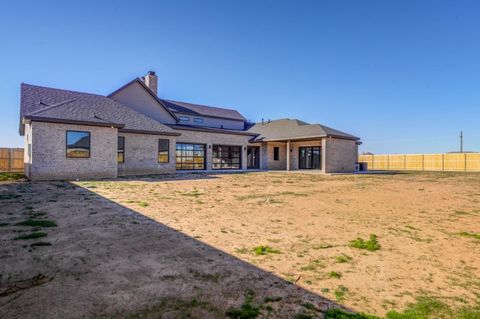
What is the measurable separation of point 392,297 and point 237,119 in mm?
31929

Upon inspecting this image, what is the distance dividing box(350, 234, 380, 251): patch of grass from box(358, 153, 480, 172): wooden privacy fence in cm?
3873

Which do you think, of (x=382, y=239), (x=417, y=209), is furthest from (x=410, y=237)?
(x=417, y=209)

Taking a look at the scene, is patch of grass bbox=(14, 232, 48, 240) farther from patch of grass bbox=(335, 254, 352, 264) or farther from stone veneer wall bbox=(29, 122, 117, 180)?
stone veneer wall bbox=(29, 122, 117, 180)

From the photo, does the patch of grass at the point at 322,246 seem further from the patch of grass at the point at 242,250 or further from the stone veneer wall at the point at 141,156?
the stone veneer wall at the point at 141,156

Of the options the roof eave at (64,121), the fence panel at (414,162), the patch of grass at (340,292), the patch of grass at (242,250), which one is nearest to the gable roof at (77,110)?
the roof eave at (64,121)

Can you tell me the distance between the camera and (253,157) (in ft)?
101

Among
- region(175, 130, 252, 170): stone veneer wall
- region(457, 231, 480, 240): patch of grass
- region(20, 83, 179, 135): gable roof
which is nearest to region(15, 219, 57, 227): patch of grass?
region(457, 231, 480, 240): patch of grass

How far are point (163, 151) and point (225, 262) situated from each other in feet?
59.3

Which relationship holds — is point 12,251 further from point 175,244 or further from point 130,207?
point 130,207

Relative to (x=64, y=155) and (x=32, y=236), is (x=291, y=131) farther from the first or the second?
(x=32, y=236)

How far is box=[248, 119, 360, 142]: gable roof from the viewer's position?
2456 cm

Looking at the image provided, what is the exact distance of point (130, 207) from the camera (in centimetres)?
763

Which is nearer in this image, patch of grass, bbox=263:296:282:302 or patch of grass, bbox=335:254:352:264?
patch of grass, bbox=263:296:282:302

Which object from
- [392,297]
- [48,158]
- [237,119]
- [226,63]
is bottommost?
[392,297]
